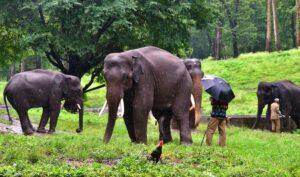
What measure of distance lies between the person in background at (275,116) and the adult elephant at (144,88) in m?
9.04

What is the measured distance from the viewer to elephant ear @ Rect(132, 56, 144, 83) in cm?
1538

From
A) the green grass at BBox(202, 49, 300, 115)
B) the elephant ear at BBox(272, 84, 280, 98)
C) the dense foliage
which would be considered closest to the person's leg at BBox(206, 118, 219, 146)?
the elephant ear at BBox(272, 84, 280, 98)

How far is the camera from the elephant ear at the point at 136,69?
15.4m

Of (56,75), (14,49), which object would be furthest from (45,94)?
(14,49)

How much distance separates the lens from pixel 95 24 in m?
26.0

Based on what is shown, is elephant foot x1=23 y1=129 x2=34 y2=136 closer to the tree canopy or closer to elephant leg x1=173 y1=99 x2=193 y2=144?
elephant leg x1=173 y1=99 x2=193 y2=144

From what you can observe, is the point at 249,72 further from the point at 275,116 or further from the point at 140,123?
the point at 140,123

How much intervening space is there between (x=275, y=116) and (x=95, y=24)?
28.1 ft

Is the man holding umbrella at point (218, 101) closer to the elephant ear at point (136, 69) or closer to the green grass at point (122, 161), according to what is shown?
the green grass at point (122, 161)

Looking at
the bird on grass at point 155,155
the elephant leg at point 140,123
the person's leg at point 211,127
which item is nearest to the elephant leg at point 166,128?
the person's leg at point 211,127

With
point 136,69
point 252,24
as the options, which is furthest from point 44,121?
point 252,24

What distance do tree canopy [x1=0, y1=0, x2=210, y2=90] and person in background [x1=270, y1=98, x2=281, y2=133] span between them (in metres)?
6.10

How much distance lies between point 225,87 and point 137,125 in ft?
10.7

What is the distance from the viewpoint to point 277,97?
2728cm
